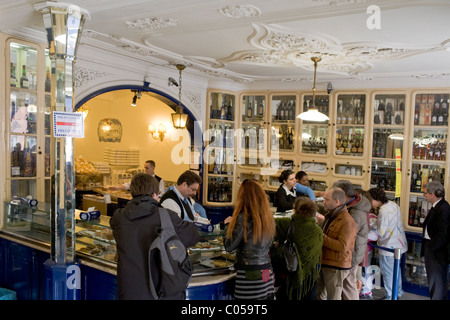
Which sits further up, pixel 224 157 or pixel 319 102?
pixel 319 102

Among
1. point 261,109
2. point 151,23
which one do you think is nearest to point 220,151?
point 261,109

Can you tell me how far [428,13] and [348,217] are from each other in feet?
6.43

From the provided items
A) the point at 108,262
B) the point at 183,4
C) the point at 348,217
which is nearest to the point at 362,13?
the point at 183,4

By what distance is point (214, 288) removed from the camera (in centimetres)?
324

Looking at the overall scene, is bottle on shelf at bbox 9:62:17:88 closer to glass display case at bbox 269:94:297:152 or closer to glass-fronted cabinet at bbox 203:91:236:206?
glass-fronted cabinet at bbox 203:91:236:206

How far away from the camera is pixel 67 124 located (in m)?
3.26

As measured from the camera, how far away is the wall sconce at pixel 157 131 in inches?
382

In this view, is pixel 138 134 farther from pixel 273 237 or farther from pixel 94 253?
pixel 273 237

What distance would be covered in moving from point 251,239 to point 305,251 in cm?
69

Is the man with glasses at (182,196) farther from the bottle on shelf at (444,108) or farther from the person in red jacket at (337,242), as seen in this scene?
the bottle on shelf at (444,108)

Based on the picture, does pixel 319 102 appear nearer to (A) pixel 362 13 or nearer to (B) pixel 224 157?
(B) pixel 224 157

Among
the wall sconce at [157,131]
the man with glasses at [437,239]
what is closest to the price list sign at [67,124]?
the man with glasses at [437,239]

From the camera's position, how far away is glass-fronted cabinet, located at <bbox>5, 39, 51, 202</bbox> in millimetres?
4316

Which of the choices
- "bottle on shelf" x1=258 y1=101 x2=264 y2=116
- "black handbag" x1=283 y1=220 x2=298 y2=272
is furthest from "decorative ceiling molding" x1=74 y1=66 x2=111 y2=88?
"black handbag" x1=283 y1=220 x2=298 y2=272
